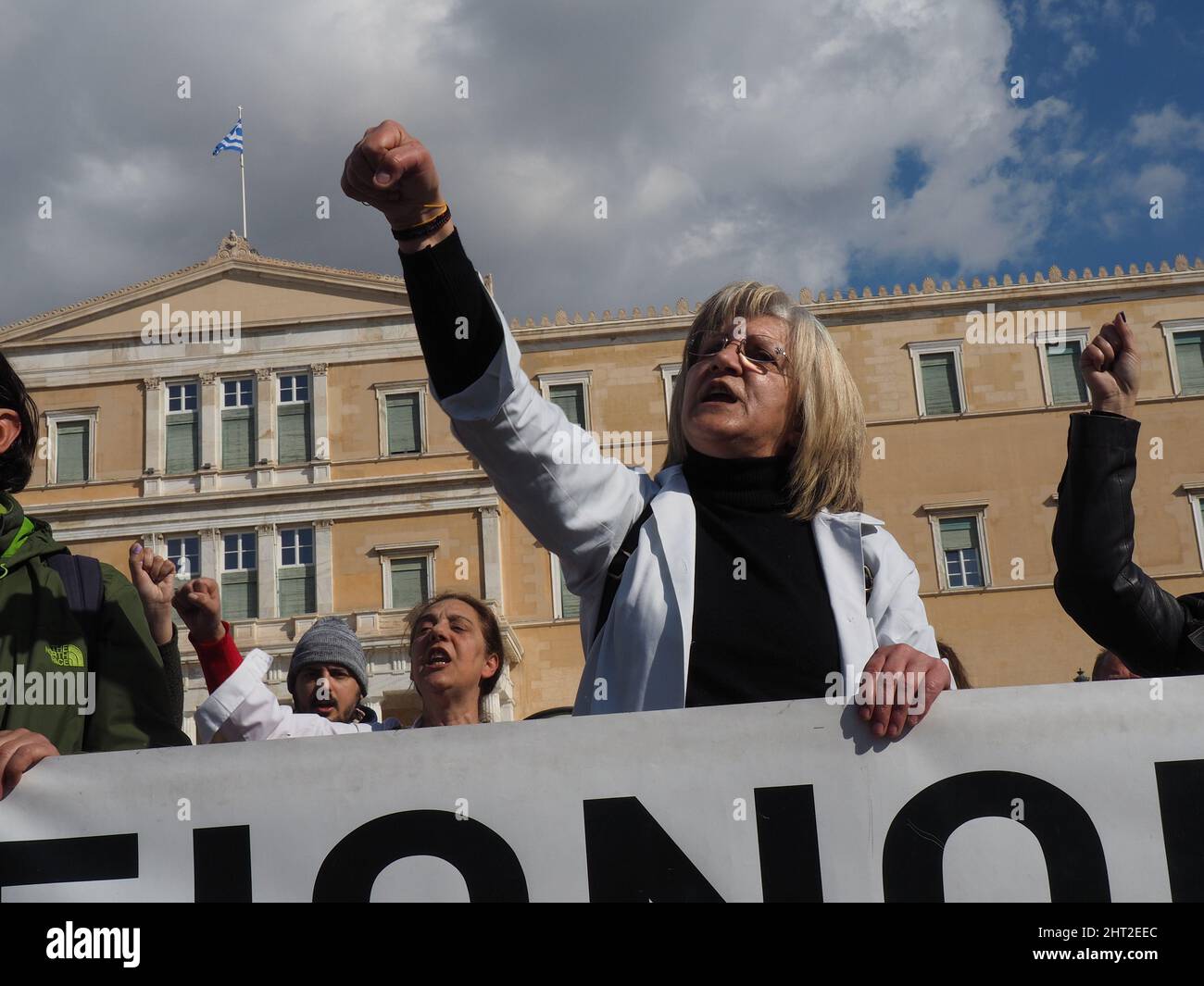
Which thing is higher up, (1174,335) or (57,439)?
(1174,335)

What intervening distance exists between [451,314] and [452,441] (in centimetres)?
2604

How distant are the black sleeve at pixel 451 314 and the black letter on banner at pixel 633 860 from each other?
787mm

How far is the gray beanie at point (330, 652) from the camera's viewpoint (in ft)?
16.3

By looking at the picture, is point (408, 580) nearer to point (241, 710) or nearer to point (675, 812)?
point (241, 710)

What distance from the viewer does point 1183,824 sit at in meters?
2.21

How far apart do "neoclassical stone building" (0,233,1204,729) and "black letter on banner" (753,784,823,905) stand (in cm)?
2283

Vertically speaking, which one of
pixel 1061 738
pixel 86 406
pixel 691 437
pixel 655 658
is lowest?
pixel 1061 738

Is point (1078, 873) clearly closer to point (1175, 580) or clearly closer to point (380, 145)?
point (380, 145)

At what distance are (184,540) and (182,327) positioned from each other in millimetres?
5386

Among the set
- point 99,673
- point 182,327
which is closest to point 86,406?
point 182,327

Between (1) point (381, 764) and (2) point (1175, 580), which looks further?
(2) point (1175, 580)

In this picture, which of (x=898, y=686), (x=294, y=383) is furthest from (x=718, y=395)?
(x=294, y=383)

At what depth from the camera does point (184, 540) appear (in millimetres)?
27734

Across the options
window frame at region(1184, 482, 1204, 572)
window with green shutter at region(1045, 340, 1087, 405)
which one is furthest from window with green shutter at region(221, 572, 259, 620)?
window frame at region(1184, 482, 1204, 572)
